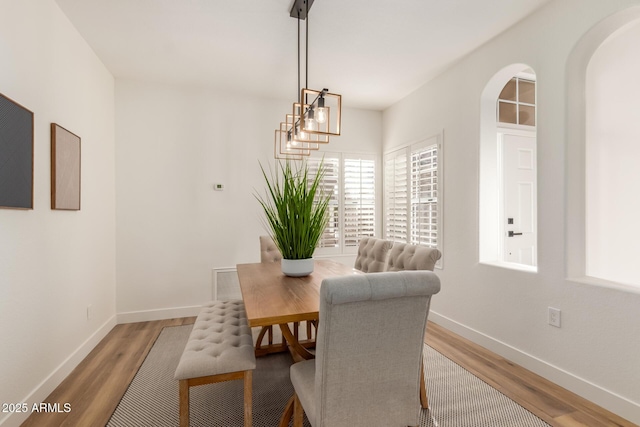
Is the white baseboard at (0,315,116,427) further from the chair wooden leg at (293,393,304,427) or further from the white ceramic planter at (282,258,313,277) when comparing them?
the white ceramic planter at (282,258,313,277)

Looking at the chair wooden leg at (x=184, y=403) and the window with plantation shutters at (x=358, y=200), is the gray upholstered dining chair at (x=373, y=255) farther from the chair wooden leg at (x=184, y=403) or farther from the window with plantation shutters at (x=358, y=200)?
the window with plantation shutters at (x=358, y=200)

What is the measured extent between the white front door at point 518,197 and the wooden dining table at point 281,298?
174 cm

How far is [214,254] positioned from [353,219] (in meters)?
1.88

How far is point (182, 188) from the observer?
3.57 m

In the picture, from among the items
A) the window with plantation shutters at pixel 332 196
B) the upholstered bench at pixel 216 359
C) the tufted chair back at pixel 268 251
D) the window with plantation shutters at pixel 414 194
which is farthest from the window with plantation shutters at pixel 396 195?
the upholstered bench at pixel 216 359

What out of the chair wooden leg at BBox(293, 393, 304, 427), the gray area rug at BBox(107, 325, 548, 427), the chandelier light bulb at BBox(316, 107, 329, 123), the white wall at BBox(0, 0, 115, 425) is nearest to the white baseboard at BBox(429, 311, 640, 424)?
the gray area rug at BBox(107, 325, 548, 427)

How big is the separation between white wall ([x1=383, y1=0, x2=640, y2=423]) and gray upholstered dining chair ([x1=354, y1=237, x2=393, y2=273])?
3.32 feet

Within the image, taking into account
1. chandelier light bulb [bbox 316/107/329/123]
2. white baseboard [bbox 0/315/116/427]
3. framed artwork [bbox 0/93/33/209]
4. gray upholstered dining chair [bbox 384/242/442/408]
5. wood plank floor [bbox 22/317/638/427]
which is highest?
chandelier light bulb [bbox 316/107/329/123]

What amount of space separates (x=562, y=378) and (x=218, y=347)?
2.26 m

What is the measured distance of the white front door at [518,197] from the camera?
2936mm

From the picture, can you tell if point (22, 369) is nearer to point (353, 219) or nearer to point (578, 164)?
point (353, 219)

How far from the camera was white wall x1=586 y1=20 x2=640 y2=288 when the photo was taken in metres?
2.35

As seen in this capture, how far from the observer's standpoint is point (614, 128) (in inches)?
94.6

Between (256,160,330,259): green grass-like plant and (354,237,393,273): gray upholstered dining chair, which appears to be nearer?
(256,160,330,259): green grass-like plant
